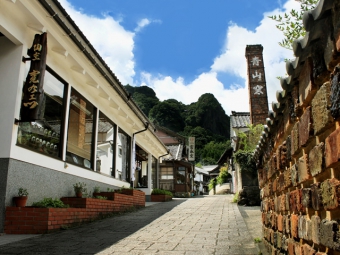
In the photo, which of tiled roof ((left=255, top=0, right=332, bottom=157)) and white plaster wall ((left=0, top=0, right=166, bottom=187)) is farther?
white plaster wall ((left=0, top=0, right=166, bottom=187))

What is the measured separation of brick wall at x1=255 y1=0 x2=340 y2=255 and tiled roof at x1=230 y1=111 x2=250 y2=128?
19.5 metres

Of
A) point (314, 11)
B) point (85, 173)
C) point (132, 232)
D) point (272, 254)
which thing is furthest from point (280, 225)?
point (85, 173)

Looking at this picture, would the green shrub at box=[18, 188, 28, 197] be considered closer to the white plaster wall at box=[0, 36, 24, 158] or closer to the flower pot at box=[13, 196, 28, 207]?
the flower pot at box=[13, 196, 28, 207]

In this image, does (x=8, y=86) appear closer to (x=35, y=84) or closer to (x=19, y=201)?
(x=35, y=84)

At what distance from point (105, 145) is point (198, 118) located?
215ft

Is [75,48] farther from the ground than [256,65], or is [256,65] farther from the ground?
[256,65]

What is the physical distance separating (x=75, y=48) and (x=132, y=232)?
4.48 m

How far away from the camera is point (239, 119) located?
935 inches

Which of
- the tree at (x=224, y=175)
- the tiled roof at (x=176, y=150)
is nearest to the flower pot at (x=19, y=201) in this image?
the tree at (x=224, y=175)

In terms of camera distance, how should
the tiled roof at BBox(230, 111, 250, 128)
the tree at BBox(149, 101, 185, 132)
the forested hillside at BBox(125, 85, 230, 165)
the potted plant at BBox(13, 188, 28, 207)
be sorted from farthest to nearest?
the forested hillside at BBox(125, 85, 230, 165) → the tree at BBox(149, 101, 185, 132) → the tiled roof at BBox(230, 111, 250, 128) → the potted plant at BBox(13, 188, 28, 207)

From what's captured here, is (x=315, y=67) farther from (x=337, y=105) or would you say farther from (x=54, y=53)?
(x=54, y=53)

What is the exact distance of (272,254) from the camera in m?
3.68

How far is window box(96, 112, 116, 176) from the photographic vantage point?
35.4 feet

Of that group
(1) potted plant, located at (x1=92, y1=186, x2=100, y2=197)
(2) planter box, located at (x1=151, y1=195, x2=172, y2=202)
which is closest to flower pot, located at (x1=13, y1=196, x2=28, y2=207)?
(1) potted plant, located at (x1=92, y1=186, x2=100, y2=197)
